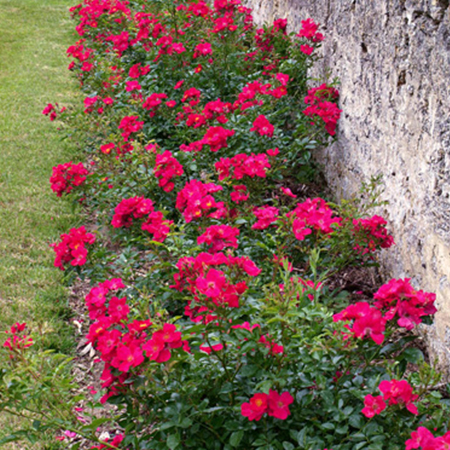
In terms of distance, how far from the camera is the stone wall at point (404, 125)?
2035 mm

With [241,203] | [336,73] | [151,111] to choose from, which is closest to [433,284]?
[241,203]

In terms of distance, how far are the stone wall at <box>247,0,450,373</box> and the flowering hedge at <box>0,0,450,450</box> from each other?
0.15 m

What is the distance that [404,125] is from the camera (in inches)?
92.5

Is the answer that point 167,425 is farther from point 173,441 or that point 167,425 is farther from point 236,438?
point 236,438

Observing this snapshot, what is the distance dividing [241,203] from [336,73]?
3.74 ft

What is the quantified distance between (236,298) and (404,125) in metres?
1.30

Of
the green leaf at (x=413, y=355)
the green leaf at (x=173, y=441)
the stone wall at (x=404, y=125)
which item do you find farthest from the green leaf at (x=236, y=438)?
the stone wall at (x=404, y=125)

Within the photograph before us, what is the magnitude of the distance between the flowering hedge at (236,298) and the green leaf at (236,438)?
4 centimetres

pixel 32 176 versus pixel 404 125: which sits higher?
pixel 404 125

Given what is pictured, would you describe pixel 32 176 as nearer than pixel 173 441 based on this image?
No

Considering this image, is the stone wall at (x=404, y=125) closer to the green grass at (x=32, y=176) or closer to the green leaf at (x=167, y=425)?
the green leaf at (x=167, y=425)

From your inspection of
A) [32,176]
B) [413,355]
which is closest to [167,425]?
[413,355]

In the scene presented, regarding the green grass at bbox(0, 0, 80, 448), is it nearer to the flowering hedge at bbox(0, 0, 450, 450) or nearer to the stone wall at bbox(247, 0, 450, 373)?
the flowering hedge at bbox(0, 0, 450, 450)

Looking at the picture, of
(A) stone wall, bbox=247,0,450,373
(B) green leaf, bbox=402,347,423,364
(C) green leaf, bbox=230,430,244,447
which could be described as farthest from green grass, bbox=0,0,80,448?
(A) stone wall, bbox=247,0,450,373
